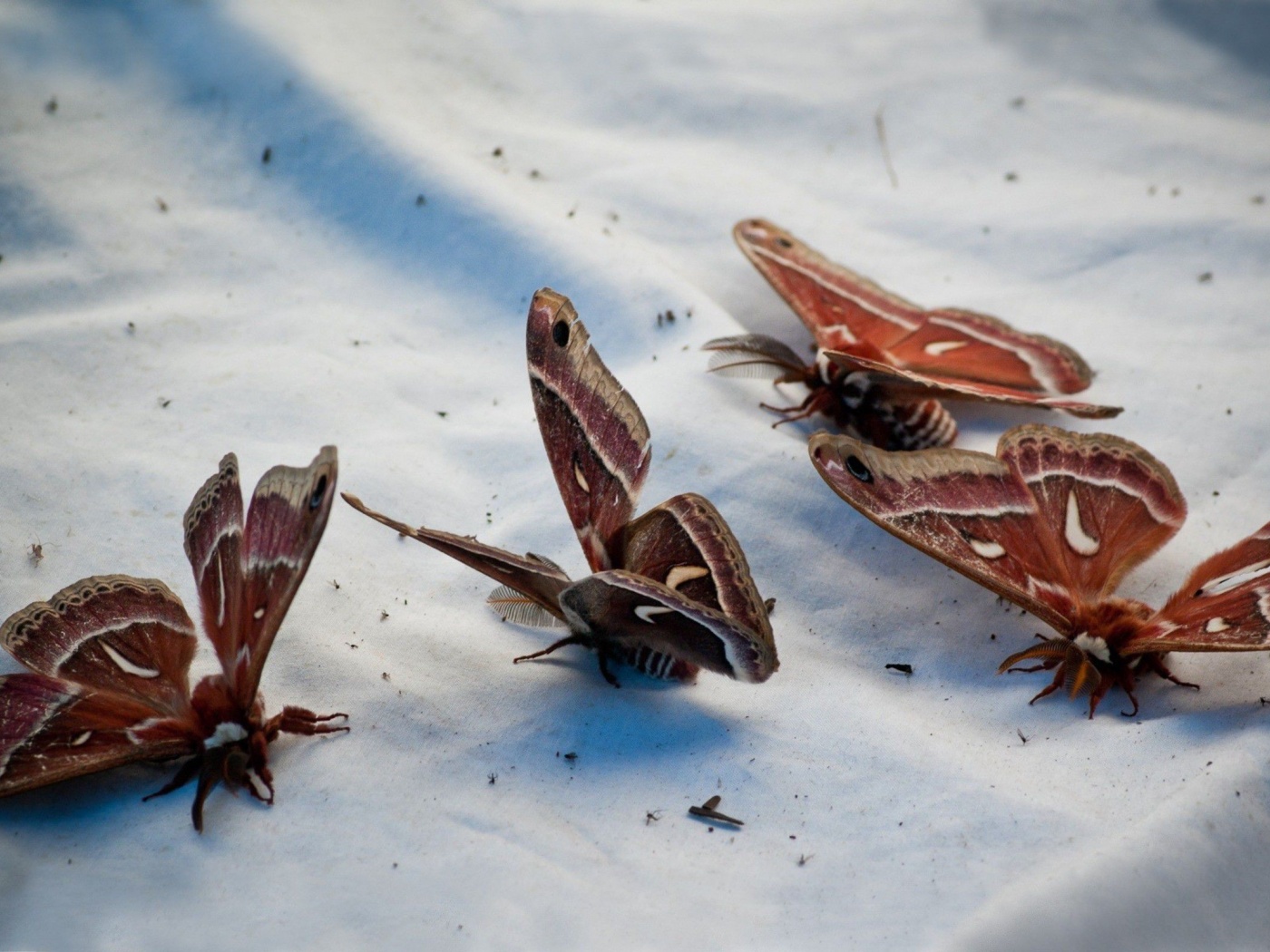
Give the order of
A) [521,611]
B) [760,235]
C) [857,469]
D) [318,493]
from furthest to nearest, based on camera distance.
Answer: [760,235], [521,611], [857,469], [318,493]

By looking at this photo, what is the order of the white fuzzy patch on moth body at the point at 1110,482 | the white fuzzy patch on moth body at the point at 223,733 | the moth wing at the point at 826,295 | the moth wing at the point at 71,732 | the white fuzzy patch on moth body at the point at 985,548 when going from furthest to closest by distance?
the moth wing at the point at 826,295 → the white fuzzy patch on moth body at the point at 1110,482 → the white fuzzy patch on moth body at the point at 985,548 → the white fuzzy patch on moth body at the point at 223,733 → the moth wing at the point at 71,732

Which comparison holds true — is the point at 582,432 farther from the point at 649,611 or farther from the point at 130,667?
the point at 130,667

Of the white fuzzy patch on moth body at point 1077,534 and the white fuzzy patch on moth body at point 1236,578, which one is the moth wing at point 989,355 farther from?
the white fuzzy patch on moth body at point 1236,578

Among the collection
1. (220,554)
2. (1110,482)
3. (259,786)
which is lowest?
(259,786)

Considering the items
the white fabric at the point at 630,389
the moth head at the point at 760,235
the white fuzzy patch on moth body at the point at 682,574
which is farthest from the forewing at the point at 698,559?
the moth head at the point at 760,235

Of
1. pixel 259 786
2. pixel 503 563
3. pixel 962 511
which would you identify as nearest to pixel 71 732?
A: pixel 259 786

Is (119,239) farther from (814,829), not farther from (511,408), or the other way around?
(814,829)
